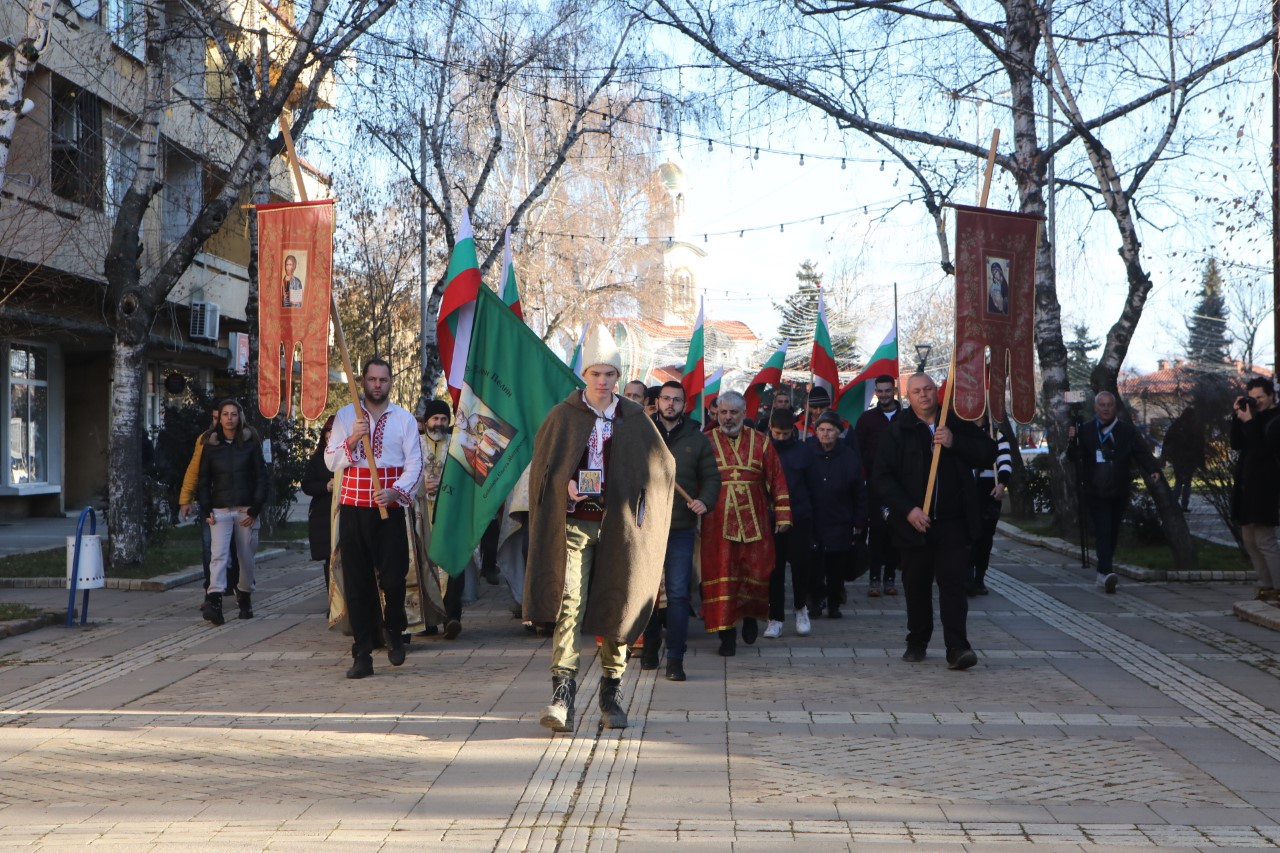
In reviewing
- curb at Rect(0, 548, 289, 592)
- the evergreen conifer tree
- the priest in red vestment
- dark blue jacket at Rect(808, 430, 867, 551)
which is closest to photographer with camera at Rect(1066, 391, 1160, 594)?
dark blue jacket at Rect(808, 430, 867, 551)

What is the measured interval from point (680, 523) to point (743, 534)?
1021mm

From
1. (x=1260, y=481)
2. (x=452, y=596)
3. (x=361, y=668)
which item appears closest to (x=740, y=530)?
(x=452, y=596)

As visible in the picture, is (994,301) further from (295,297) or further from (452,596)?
(295,297)

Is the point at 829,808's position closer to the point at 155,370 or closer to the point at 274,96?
the point at 274,96

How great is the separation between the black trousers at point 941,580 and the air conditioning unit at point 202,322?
20849 mm

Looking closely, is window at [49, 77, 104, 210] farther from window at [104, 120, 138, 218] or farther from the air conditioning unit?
the air conditioning unit

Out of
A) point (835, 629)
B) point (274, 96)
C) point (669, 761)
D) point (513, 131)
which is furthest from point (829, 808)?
point (513, 131)

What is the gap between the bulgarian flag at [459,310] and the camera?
34.3 feet

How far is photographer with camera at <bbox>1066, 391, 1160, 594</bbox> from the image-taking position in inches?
544

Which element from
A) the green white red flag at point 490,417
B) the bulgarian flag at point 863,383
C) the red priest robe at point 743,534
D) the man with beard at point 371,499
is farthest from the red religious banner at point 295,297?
the bulgarian flag at point 863,383

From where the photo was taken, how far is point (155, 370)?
32156 mm

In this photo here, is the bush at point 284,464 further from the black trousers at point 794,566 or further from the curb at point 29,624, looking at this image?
the black trousers at point 794,566

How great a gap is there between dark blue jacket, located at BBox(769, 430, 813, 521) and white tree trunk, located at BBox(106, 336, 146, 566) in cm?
772

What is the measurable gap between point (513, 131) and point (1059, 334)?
2534 cm
